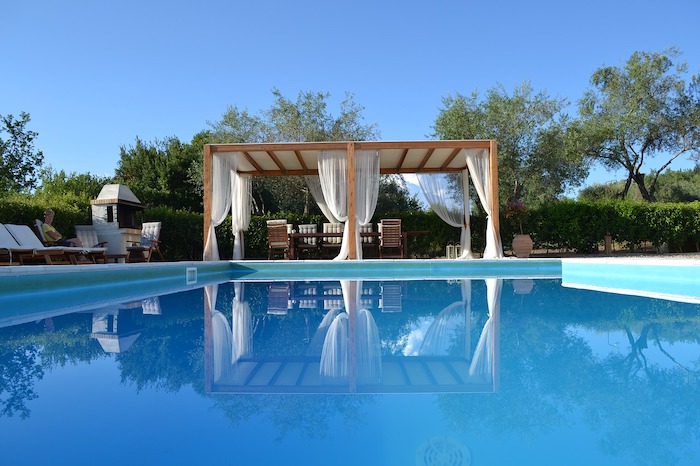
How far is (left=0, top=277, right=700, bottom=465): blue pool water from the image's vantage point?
1.38 meters

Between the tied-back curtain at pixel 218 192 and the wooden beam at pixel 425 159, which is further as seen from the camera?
the wooden beam at pixel 425 159

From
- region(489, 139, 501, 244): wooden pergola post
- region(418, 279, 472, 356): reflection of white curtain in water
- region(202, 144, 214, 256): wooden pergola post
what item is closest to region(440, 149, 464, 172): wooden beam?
region(489, 139, 501, 244): wooden pergola post

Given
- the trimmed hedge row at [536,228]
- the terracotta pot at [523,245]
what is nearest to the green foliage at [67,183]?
the trimmed hedge row at [536,228]

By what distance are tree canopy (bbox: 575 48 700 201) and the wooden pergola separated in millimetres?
7656

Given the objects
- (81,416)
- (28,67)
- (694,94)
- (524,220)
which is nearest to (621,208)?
(524,220)

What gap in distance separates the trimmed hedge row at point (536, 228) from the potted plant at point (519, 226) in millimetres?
157

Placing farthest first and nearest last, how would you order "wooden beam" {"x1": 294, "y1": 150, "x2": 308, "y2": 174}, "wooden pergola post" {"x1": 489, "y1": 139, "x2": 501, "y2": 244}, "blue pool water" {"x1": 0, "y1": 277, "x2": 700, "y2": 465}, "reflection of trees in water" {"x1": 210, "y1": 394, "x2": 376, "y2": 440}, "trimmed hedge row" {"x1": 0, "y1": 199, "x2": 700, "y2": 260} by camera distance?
"trimmed hedge row" {"x1": 0, "y1": 199, "x2": 700, "y2": 260} → "wooden beam" {"x1": 294, "y1": 150, "x2": 308, "y2": 174} → "wooden pergola post" {"x1": 489, "y1": 139, "x2": 501, "y2": 244} → "reflection of trees in water" {"x1": 210, "y1": 394, "x2": 376, "y2": 440} → "blue pool water" {"x1": 0, "y1": 277, "x2": 700, "y2": 465}

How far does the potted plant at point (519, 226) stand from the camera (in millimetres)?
10844

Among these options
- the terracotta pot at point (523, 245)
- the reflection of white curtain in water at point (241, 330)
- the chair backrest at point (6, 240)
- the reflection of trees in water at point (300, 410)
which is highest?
the chair backrest at point (6, 240)

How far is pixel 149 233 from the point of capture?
9742mm

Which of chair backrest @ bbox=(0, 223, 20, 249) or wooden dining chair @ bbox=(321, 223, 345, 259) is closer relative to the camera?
chair backrest @ bbox=(0, 223, 20, 249)

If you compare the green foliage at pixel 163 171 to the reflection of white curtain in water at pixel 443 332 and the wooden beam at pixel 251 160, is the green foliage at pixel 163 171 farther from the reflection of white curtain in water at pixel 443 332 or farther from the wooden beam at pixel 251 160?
the reflection of white curtain in water at pixel 443 332

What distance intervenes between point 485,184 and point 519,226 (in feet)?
10.1

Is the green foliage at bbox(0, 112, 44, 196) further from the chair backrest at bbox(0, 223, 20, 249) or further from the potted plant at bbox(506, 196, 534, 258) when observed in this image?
the potted plant at bbox(506, 196, 534, 258)
